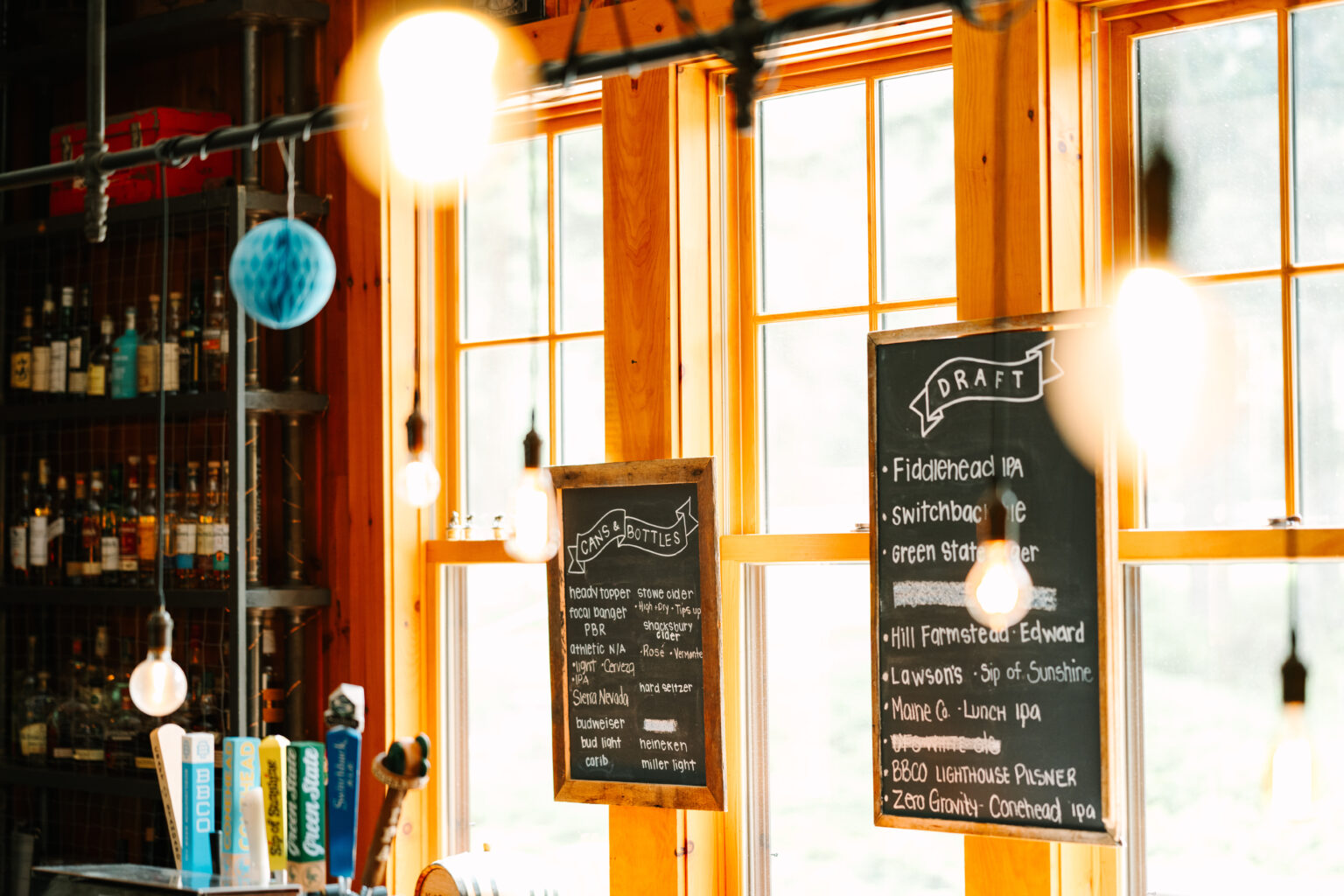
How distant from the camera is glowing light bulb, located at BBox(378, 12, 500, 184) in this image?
1875 millimetres

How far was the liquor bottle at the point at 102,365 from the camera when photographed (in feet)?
11.3

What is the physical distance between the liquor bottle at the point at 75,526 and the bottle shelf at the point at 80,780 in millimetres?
497

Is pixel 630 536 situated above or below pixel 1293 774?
above

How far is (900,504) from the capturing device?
259cm

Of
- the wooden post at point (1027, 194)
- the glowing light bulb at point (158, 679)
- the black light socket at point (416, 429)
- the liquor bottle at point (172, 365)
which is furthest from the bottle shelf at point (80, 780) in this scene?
the wooden post at point (1027, 194)

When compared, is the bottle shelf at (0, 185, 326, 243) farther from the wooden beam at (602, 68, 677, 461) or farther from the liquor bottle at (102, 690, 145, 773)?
the liquor bottle at (102, 690, 145, 773)

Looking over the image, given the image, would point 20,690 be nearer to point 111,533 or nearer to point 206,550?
point 111,533

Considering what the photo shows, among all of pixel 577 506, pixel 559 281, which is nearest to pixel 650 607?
pixel 577 506

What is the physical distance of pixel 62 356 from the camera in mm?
3535

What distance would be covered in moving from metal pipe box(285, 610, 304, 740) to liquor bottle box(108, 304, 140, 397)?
2.26 feet

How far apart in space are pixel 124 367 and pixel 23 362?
39 cm

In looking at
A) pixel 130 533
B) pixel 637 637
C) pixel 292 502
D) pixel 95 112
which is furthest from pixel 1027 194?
pixel 130 533

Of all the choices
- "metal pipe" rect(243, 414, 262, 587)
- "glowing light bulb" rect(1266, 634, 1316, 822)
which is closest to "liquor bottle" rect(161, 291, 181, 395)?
"metal pipe" rect(243, 414, 262, 587)

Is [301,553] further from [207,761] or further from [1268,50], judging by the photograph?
[1268,50]
